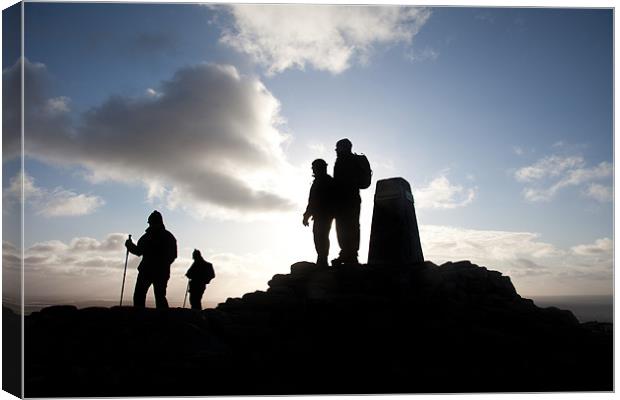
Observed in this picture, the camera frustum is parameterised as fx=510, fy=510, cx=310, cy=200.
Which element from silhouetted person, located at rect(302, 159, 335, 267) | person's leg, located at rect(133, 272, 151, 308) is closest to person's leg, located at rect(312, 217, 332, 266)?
silhouetted person, located at rect(302, 159, 335, 267)

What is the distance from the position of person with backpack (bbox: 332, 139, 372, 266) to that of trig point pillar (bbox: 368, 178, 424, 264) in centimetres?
58

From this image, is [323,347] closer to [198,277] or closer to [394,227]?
[394,227]

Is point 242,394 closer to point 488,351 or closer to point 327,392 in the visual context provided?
point 327,392

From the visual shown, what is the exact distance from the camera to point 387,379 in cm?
636

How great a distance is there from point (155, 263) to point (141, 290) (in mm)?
523

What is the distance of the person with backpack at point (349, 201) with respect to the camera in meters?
10.2

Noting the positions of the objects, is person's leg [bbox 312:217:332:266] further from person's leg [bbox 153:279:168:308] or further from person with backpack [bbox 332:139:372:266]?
person's leg [bbox 153:279:168:308]

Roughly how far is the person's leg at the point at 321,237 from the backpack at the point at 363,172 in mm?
969

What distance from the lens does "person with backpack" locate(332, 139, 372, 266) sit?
10180 mm

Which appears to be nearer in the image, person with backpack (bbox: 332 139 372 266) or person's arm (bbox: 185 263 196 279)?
person with backpack (bbox: 332 139 372 266)

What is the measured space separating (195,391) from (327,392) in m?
1.56

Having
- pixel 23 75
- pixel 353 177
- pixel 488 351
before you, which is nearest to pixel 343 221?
pixel 353 177

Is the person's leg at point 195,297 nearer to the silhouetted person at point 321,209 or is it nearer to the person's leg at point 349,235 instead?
the silhouetted person at point 321,209

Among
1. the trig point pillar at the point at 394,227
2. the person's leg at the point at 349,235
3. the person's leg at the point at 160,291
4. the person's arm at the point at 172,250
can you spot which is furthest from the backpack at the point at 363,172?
the person's leg at the point at 160,291
